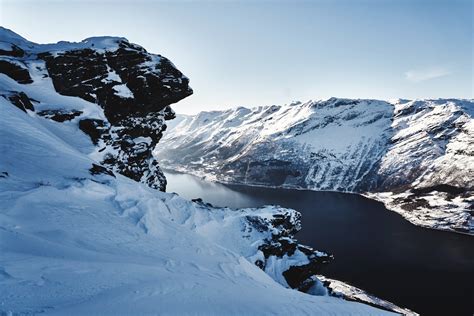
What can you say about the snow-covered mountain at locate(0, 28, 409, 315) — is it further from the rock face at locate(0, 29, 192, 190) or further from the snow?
the rock face at locate(0, 29, 192, 190)

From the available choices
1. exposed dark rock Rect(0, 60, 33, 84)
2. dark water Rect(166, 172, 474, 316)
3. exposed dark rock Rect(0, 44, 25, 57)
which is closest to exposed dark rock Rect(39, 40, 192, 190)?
exposed dark rock Rect(0, 44, 25, 57)

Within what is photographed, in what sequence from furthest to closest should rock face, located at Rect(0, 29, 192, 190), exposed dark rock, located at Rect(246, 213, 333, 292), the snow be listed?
rock face, located at Rect(0, 29, 192, 190) < exposed dark rock, located at Rect(246, 213, 333, 292) < the snow

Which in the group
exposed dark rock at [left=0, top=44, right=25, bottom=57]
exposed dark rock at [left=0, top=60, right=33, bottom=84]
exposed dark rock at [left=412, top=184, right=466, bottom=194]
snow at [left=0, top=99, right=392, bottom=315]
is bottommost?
snow at [left=0, top=99, right=392, bottom=315]

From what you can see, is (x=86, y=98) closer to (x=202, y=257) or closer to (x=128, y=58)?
(x=128, y=58)

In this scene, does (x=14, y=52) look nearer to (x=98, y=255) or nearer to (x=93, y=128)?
(x=93, y=128)

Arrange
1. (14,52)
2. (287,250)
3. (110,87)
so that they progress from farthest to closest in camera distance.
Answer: (110,87), (14,52), (287,250)

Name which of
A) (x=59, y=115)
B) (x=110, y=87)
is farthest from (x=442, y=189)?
(x=59, y=115)
